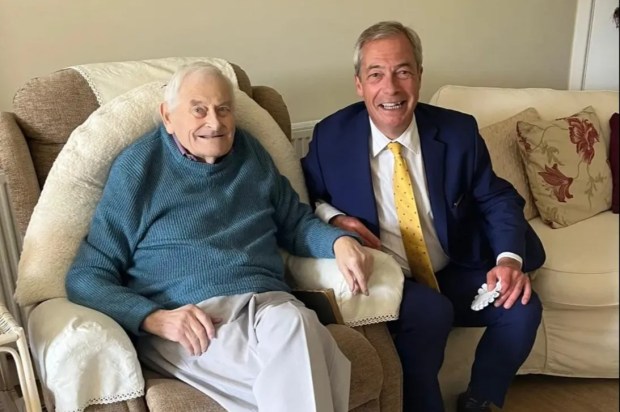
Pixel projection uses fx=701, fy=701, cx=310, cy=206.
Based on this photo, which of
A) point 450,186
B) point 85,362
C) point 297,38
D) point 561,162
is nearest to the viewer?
point 85,362

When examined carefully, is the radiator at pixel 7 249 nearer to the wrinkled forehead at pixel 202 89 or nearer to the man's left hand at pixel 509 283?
the wrinkled forehead at pixel 202 89

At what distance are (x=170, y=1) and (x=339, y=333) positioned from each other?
1.31 m

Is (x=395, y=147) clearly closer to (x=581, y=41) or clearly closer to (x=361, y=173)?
(x=361, y=173)

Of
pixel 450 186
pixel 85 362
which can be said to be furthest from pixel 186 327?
pixel 450 186

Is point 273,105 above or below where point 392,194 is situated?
above

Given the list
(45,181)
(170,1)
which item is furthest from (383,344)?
(170,1)

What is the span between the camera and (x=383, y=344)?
176 cm

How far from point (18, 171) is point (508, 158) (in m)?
1.58

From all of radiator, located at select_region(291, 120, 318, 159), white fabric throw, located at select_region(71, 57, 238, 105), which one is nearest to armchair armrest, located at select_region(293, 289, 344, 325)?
white fabric throw, located at select_region(71, 57, 238, 105)

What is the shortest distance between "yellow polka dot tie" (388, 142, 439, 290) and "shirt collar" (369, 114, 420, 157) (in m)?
0.02

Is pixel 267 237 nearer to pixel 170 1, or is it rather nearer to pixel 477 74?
pixel 170 1

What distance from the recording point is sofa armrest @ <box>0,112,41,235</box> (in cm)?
181

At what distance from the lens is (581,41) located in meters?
3.10

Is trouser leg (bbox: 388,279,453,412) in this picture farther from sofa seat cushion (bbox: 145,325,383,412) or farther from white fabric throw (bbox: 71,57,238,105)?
white fabric throw (bbox: 71,57,238,105)
